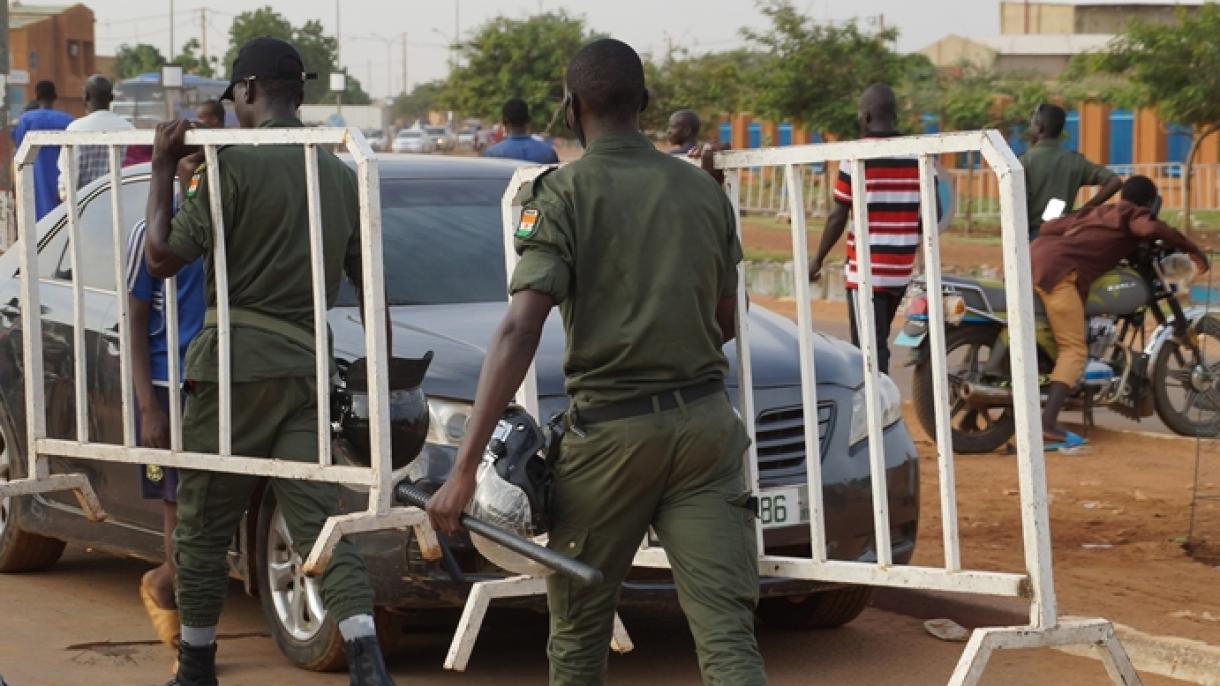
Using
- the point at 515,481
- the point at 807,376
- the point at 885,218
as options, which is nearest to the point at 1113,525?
the point at 885,218

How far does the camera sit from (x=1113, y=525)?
839 centimetres

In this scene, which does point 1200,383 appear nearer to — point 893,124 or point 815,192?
point 893,124

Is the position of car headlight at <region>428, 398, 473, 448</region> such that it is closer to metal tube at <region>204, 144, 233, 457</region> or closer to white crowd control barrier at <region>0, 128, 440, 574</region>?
white crowd control barrier at <region>0, 128, 440, 574</region>

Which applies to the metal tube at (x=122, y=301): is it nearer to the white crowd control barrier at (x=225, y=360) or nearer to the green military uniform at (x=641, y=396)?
the white crowd control barrier at (x=225, y=360)

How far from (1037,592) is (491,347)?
131 cm

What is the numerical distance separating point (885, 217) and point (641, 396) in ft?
16.2

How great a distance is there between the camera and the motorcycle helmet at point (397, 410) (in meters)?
5.13

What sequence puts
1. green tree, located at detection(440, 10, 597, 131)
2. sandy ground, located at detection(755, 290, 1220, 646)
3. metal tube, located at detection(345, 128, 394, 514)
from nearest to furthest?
metal tube, located at detection(345, 128, 394, 514)
sandy ground, located at detection(755, 290, 1220, 646)
green tree, located at detection(440, 10, 597, 131)

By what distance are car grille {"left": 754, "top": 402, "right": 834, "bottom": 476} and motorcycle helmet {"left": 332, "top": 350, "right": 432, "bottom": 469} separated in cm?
123

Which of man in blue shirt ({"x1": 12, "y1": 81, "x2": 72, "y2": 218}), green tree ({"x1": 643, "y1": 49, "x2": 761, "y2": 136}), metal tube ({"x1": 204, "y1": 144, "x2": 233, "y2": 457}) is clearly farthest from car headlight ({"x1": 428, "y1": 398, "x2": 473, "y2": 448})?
green tree ({"x1": 643, "y1": 49, "x2": 761, "y2": 136})

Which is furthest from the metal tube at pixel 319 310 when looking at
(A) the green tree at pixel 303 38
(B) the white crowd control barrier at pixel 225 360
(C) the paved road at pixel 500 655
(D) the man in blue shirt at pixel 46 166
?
(A) the green tree at pixel 303 38

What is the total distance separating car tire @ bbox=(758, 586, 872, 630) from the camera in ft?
21.5

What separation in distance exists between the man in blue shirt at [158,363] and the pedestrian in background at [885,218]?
3.56m

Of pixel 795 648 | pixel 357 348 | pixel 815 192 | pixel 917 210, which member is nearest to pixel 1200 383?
pixel 917 210
